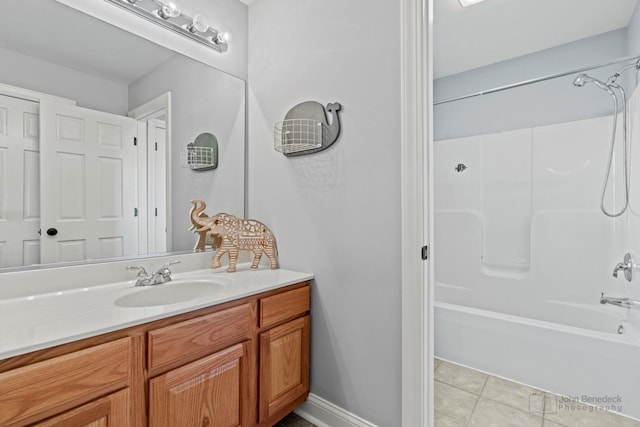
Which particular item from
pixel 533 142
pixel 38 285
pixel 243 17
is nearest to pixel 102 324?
pixel 38 285

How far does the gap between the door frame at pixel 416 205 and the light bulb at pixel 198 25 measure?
42.2 inches

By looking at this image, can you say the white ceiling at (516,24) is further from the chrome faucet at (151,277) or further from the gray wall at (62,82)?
the chrome faucet at (151,277)

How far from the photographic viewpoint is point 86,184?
132 cm

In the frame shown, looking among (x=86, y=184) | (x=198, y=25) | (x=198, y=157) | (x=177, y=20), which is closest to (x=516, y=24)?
(x=198, y=25)

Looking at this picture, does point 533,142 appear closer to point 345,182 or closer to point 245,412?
point 345,182

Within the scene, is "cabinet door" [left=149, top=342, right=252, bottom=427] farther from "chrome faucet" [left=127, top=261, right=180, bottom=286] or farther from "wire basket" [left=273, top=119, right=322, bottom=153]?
"wire basket" [left=273, top=119, right=322, bottom=153]

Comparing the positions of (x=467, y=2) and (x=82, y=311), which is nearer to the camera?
(x=82, y=311)

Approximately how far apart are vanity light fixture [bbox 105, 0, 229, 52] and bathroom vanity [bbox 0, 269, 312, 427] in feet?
4.30

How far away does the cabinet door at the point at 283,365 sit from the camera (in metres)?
Answer: 1.31

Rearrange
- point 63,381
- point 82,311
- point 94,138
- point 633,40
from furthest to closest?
point 633,40
point 94,138
point 82,311
point 63,381

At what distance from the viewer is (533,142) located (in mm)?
2408

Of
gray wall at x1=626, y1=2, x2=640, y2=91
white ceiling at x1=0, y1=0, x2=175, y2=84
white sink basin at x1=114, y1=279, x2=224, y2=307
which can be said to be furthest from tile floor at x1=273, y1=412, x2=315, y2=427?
gray wall at x1=626, y1=2, x2=640, y2=91

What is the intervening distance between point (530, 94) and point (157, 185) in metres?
2.84

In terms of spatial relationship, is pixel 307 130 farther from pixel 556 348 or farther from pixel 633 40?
pixel 633 40
